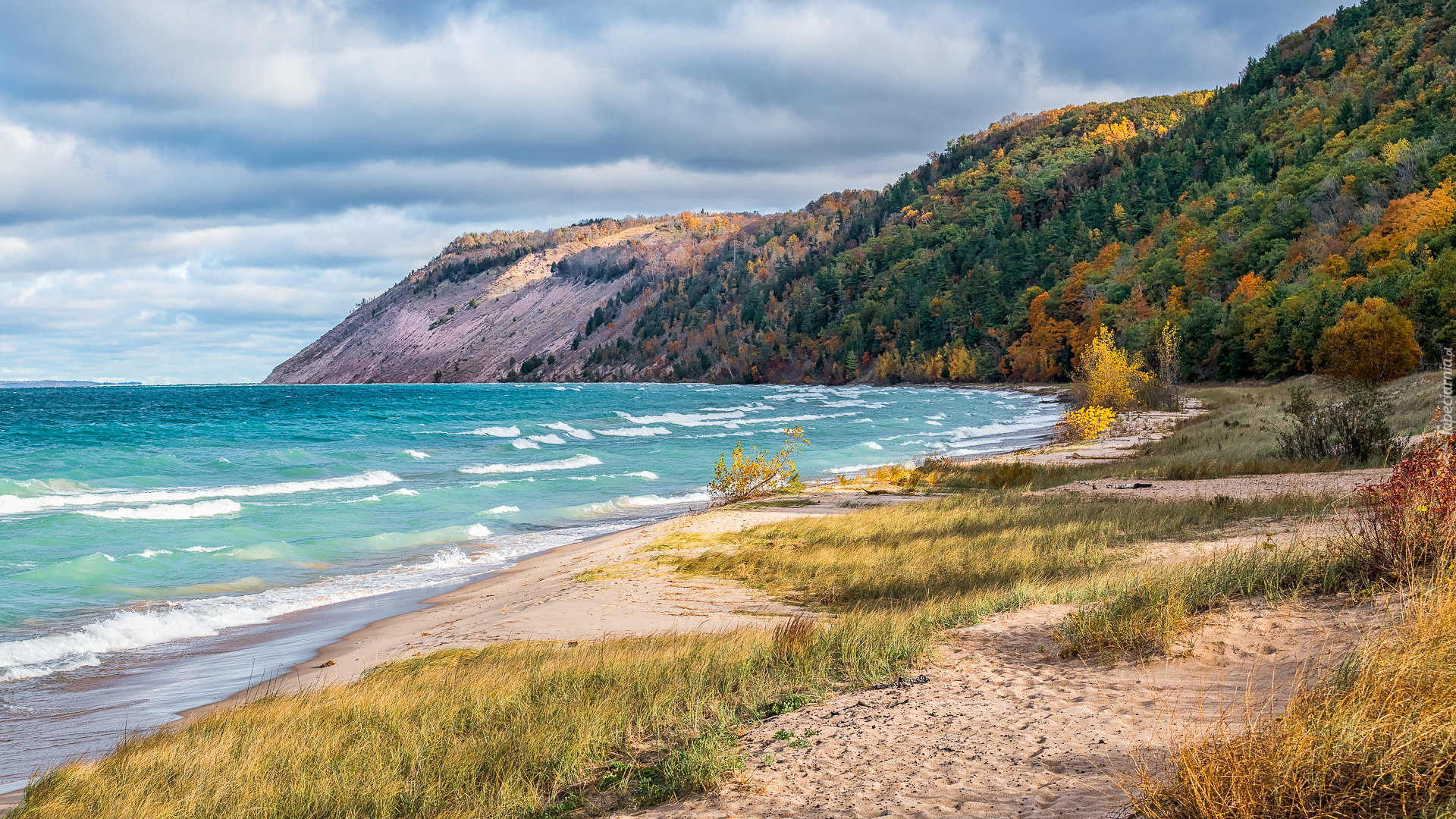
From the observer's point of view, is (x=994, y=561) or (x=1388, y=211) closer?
(x=994, y=561)

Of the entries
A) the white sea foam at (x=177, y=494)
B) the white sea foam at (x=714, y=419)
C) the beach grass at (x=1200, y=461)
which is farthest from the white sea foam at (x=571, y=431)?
the beach grass at (x=1200, y=461)

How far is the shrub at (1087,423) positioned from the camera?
35688 millimetres

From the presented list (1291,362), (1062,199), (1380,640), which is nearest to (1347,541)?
(1380,640)

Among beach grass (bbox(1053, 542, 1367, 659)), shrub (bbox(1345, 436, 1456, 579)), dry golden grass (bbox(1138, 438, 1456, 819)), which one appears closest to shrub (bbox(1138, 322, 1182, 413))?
beach grass (bbox(1053, 542, 1367, 659))

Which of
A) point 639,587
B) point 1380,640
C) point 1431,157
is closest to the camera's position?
point 1380,640

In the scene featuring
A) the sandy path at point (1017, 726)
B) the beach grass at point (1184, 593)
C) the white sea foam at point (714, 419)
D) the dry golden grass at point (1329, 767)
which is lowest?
the white sea foam at point (714, 419)

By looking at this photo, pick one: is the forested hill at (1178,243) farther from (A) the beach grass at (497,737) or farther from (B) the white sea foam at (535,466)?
(A) the beach grass at (497,737)

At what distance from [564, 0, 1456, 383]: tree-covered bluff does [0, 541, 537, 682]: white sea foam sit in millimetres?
46381

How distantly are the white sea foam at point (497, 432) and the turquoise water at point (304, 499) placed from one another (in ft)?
0.92

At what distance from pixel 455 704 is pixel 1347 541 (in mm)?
7999

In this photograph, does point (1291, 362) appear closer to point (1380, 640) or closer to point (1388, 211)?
point (1388, 211)

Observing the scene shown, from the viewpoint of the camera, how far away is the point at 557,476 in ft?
112

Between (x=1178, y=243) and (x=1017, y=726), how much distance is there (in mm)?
97456

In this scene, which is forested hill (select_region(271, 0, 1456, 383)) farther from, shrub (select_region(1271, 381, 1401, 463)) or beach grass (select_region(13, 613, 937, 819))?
beach grass (select_region(13, 613, 937, 819))
